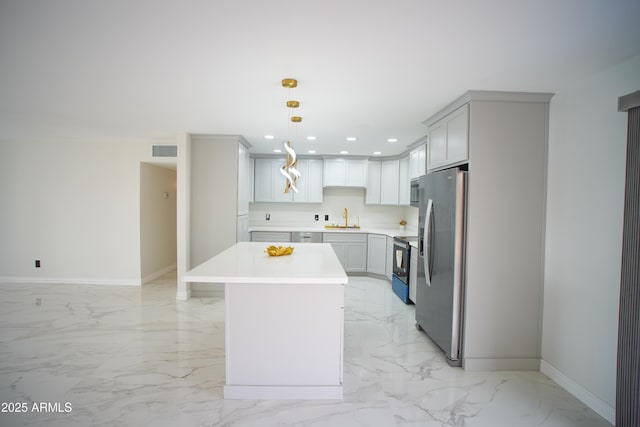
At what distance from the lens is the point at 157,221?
241 inches

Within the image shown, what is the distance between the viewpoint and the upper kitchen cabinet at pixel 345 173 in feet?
21.0

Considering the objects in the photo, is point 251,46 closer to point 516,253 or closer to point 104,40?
point 104,40

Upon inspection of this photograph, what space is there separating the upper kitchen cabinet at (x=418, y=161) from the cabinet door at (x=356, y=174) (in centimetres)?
136

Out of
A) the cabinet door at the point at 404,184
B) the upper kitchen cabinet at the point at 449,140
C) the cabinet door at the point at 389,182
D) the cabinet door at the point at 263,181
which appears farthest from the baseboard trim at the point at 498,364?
the cabinet door at the point at 263,181

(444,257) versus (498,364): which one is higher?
(444,257)

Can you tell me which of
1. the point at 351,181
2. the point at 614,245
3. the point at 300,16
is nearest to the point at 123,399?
the point at 300,16

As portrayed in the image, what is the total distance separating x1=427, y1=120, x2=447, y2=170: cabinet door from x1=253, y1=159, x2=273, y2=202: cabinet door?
351 cm

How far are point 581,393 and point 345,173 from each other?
4.77 m

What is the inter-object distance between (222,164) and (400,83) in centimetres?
301

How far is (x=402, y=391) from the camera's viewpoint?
8.29 ft

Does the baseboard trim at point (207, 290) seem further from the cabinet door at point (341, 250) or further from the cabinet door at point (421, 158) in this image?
the cabinet door at point (421, 158)

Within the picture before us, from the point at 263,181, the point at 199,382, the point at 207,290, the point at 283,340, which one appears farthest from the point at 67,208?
the point at 283,340

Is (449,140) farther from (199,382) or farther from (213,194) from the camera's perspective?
(213,194)

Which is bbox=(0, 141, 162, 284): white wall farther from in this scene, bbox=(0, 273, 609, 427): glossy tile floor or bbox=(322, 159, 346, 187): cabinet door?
bbox=(322, 159, 346, 187): cabinet door
